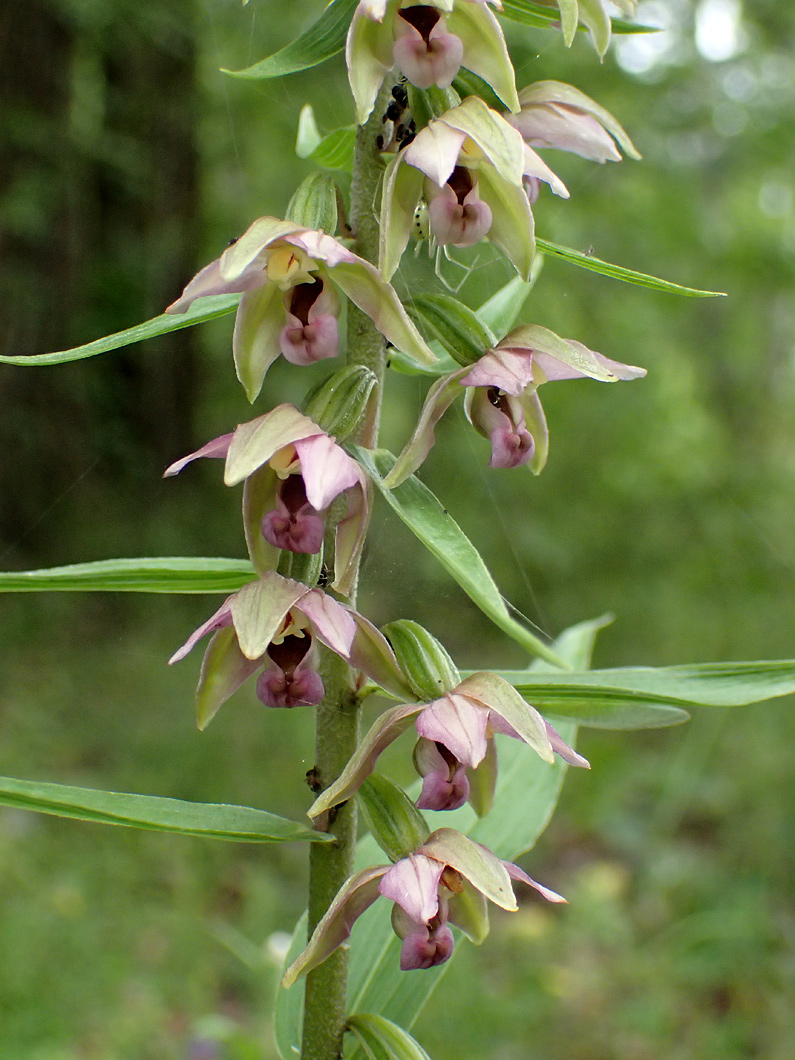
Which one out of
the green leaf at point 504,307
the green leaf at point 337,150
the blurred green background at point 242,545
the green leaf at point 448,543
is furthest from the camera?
the blurred green background at point 242,545

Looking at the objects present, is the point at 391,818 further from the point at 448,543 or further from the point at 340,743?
the point at 448,543

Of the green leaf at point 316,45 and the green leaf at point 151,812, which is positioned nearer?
the green leaf at point 151,812

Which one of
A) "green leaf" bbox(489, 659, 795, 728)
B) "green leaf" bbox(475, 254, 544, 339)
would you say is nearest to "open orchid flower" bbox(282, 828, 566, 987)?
"green leaf" bbox(489, 659, 795, 728)

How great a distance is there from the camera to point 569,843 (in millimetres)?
4762

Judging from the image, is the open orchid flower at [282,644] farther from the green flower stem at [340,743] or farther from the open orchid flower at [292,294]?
the open orchid flower at [292,294]

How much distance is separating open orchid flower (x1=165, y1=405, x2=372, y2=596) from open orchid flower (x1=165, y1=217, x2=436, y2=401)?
0.27 ft

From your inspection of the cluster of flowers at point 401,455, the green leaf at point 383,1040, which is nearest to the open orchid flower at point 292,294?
the cluster of flowers at point 401,455

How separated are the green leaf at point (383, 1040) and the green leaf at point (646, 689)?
395 mm

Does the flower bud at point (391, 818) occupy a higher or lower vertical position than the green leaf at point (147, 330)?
lower

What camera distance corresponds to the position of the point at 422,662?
1037 millimetres

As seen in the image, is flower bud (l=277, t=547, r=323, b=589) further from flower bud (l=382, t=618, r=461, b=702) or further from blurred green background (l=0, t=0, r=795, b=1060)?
blurred green background (l=0, t=0, r=795, b=1060)

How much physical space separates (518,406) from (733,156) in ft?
27.5

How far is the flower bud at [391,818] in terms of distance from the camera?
1.02 meters

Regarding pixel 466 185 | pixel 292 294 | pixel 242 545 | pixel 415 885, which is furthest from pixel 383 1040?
pixel 242 545
